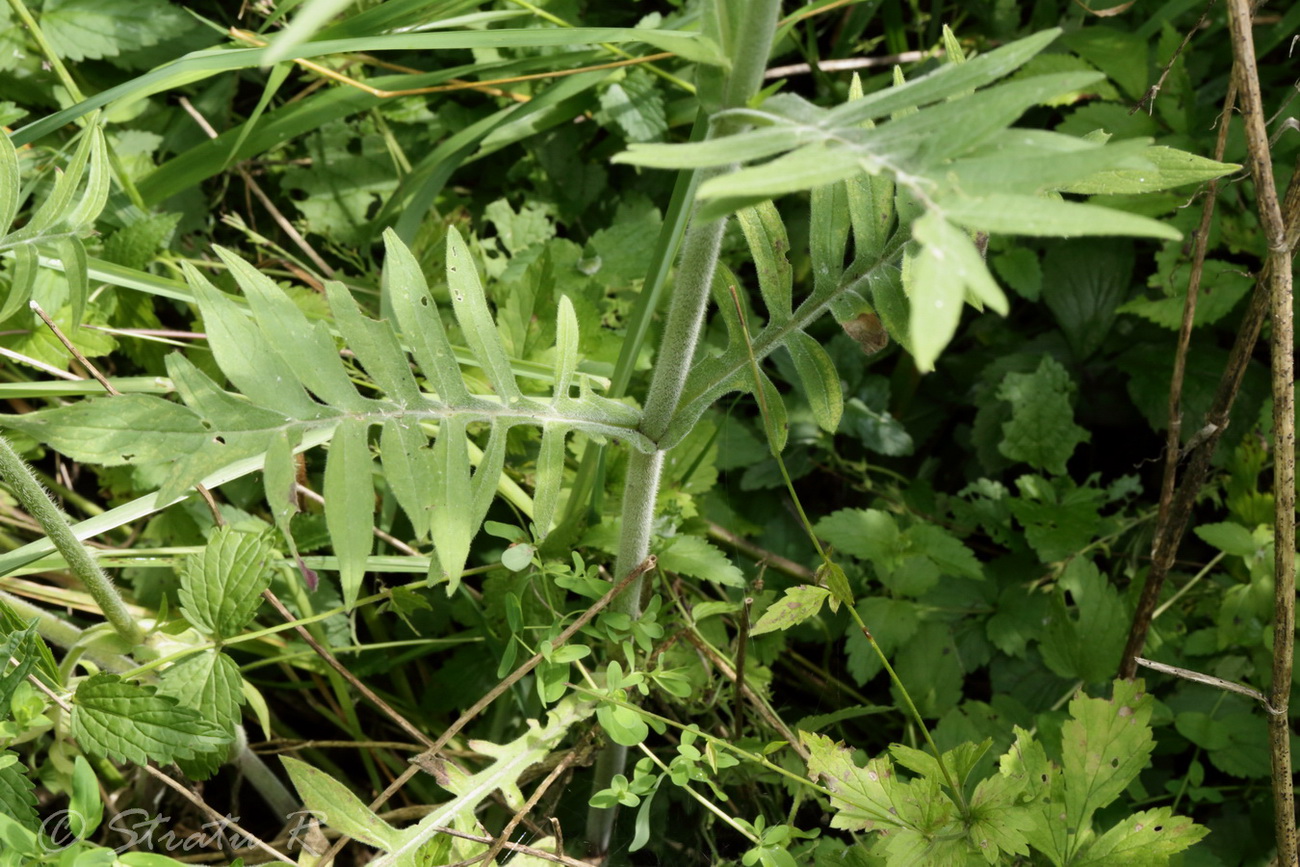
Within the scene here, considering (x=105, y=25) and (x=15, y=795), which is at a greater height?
(x=105, y=25)

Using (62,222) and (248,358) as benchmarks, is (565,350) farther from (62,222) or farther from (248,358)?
(62,222)

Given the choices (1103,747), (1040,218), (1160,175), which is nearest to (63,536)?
(1040,218)

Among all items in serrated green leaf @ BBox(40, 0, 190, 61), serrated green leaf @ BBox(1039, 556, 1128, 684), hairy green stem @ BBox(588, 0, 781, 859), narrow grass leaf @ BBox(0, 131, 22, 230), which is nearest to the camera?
hairy green stem @ BBox(588, 0, 781, 859)

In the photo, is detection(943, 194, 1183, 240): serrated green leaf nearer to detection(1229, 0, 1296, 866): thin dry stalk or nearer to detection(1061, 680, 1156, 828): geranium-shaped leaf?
detection(1229, 0, 1296, 866): thin dry stalk

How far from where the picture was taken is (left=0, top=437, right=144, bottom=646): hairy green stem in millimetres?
1109

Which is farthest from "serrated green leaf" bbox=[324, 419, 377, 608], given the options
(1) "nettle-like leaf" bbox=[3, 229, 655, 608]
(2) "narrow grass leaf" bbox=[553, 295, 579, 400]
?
(2) "narrow grass leaf" bbox=[553, 295, 579, 400]

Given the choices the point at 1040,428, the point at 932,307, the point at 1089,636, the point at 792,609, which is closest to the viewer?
the point at 932,307

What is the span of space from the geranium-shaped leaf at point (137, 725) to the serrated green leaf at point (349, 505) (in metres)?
0.45

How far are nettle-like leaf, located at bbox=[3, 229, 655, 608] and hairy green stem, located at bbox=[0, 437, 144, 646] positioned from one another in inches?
9.9

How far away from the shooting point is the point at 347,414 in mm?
969

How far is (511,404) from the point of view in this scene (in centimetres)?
110

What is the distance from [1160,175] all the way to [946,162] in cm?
48

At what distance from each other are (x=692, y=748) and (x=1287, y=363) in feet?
3.19

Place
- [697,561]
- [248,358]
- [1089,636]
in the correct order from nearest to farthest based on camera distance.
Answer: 1. [248,358]
2. [697,561]
3. [1089,636]
